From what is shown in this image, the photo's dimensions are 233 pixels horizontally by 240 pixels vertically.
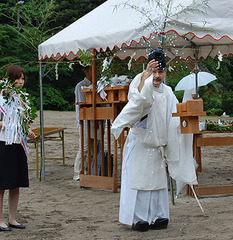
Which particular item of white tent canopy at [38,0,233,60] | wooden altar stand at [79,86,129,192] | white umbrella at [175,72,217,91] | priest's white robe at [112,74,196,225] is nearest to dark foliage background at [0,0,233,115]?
white umbrella at [175,72,217,91]

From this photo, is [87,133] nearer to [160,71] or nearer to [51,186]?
[51,186]

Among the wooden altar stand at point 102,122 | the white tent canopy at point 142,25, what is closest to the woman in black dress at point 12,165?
the white tent canopy at point 142,25

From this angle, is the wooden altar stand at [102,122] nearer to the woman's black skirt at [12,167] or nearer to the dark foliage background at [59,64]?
the woman's black skirt at [12,167]

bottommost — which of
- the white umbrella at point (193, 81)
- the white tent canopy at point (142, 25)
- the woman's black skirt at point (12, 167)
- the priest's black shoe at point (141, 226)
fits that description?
the priest's black shoe at point (141, 226)

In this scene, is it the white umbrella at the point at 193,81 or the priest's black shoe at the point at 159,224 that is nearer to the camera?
the priest's black shoe at the point at 159,224

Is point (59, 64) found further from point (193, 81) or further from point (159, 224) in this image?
point (159, 224)

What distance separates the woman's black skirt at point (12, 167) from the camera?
5035 millimetres

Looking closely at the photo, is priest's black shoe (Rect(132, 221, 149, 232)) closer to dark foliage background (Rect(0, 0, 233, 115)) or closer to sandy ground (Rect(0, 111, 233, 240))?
sandy ground (Rect(0, 111, 233, 240))

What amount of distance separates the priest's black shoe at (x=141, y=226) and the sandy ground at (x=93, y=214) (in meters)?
0.05

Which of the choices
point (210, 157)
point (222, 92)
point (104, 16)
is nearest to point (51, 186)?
point (104, 16)

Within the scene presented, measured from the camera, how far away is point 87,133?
7.91 metres

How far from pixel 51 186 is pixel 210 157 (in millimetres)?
4441

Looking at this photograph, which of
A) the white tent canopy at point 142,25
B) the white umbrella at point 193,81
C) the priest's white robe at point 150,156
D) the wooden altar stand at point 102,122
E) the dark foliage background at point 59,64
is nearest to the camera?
the priest's white robe at point 150,156

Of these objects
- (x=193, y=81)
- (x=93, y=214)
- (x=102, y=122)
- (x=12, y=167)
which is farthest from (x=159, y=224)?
(x=193, y=81)
